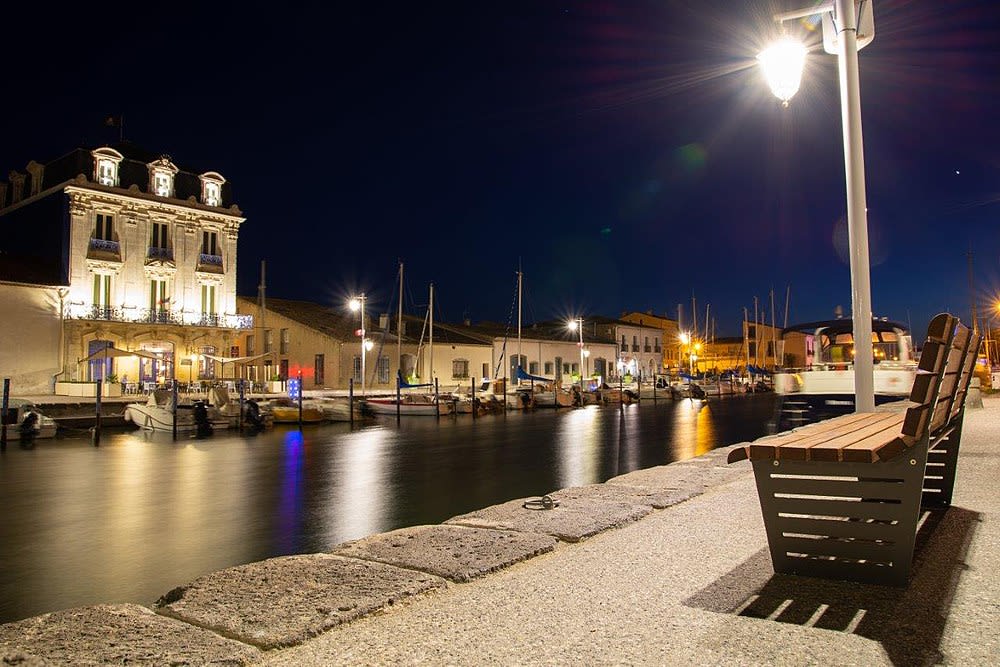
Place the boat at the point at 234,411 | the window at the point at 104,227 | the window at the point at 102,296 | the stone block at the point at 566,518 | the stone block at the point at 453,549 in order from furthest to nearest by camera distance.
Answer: the window at the point at 104,227
the window at the point at 102,296
the boat at the point at 234,411
the stone block at the point at 566,518
the stone block at the point at 453,549

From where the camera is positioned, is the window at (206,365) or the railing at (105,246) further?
the window at (206,365)

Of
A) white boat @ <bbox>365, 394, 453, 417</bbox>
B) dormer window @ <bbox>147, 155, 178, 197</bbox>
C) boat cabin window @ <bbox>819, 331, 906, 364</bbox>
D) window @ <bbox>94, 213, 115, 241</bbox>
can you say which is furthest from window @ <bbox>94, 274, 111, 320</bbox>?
boat cabin window @ <bbox>819, 331, 906, 364</bbox>

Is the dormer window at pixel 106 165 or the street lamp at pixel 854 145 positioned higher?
the dormer window at pixel 106 165

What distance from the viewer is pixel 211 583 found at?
15.3ft

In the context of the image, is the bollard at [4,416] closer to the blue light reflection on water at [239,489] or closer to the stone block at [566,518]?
the blue light reflection on water at [239,489]

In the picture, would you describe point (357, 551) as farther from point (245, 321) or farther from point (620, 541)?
point (245, 321)

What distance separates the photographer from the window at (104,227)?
121ft

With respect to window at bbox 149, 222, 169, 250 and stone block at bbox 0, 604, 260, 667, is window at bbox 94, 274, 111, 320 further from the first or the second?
stone block at bbox 0, 604, 260, 667

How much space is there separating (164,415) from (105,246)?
13.2 metres

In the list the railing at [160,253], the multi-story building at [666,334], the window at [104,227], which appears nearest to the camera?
the window at [104,227]

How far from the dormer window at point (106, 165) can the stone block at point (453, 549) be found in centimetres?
3766

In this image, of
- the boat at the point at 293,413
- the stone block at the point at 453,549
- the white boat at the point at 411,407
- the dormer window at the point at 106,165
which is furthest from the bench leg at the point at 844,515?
the dormer window at the point at 106,165

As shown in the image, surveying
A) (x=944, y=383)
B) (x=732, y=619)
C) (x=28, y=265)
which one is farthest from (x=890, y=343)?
(x=28, y=265)

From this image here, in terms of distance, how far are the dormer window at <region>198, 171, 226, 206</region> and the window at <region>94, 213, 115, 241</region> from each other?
17.5ft
